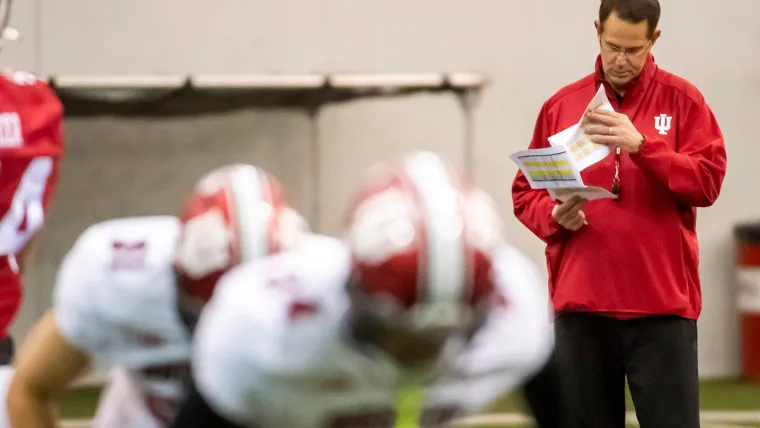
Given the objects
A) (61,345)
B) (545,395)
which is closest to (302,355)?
(545,395)

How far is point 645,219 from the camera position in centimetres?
279

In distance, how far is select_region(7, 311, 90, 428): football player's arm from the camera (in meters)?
1.85

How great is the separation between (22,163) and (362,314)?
4.45 feet

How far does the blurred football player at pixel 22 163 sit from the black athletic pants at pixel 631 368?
1.34m

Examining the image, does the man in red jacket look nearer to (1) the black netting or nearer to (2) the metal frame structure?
(2) the metal frame structure

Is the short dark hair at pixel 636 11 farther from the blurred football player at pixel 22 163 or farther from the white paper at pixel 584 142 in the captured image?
the blurred football player at pixel 22 163

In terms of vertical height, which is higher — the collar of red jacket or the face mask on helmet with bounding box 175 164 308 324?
the collar of red jacket

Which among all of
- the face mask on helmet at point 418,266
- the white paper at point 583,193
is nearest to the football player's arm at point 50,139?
the white paper at point 583,193

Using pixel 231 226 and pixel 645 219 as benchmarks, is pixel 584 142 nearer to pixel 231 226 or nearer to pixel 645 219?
pixel 645 219

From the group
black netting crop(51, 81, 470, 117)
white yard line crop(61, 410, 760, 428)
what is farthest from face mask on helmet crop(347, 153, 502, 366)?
black netting crop(51, 81, 470, 117)

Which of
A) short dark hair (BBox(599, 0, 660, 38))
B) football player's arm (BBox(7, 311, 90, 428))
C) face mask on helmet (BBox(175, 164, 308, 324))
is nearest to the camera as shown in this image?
face mask on helmet (BBox(175, 164, 308, 324))

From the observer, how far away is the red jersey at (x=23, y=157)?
7.60 feet

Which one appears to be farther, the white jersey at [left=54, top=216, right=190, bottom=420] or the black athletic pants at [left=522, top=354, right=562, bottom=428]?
the white jersey at [left=54, top=216, right=190, bottom=420]

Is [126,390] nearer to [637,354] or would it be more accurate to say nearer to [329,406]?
[329,406]
